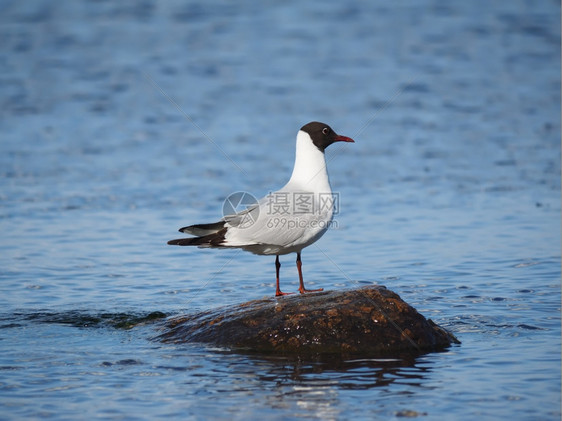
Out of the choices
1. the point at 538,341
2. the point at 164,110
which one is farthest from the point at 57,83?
the point at 538,341

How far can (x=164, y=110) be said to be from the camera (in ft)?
54.1

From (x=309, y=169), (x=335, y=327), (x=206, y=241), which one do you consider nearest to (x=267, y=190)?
(x=309, y=169)

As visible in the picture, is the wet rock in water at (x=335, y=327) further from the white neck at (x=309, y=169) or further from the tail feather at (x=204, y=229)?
the white neck at (x=309, y=169)

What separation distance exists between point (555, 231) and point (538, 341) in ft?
12.7

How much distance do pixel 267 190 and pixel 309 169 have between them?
4.23 m

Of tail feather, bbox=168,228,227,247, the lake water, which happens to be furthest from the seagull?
the lake water

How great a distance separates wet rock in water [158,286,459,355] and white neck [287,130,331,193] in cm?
111

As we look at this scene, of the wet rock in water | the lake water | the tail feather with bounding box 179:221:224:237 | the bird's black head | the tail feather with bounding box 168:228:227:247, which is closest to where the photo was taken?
the lake water

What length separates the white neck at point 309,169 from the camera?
23.9 ft

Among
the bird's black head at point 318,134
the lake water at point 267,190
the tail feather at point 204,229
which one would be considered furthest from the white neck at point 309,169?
the lake water at point 267,190

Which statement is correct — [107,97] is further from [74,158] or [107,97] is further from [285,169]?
[285,169]

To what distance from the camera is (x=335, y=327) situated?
20.7 ft

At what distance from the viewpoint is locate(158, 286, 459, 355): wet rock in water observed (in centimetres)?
628

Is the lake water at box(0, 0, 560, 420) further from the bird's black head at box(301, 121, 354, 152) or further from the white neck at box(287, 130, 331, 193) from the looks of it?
the bird's black head at box(301, 121, 354, 152)
